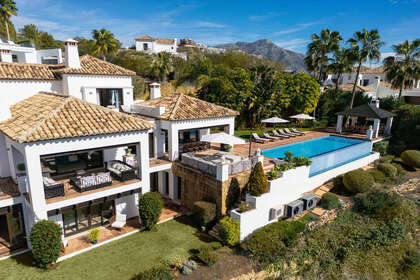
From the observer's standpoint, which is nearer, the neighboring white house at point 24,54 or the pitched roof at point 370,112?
the neighboring white house at point 24,54

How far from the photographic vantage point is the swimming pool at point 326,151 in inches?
891

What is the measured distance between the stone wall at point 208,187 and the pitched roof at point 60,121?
487 cm

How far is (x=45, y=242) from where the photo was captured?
13.0 m

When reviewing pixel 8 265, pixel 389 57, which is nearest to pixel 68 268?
pixel 8 265

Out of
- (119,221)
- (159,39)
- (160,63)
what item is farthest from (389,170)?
(159,39)

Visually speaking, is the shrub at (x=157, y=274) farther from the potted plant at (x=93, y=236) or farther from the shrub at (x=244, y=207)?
the shrub at (x=244, y=207)

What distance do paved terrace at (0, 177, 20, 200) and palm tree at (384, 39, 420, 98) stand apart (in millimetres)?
47094

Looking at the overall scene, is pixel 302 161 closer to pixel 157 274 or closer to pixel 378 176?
pixel 378 176

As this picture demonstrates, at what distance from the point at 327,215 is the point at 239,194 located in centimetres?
687

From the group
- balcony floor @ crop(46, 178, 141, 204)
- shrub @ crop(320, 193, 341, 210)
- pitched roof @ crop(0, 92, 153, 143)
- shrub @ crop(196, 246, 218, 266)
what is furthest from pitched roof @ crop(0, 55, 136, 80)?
shrub @ crop(320, 193, 341, 210)

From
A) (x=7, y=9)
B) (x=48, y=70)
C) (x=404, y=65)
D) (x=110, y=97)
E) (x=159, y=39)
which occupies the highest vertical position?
(x=159, y=39)

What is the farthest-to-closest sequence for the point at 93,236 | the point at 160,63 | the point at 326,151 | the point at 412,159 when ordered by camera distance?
the point at 160,63 < the point at 326,151 < the point at 412,159 < the point at 93,236

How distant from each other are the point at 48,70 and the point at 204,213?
17.9 metres

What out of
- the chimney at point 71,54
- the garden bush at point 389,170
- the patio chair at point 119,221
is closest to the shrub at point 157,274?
the patio chair at point 119,221
